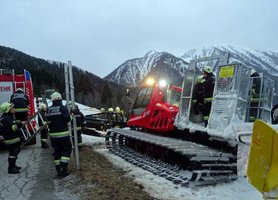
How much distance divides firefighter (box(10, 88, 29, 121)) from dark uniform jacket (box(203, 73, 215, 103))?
662 centimetres

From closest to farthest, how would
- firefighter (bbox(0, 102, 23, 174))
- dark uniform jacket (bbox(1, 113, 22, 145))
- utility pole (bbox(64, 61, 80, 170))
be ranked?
utility pole (bbox(64, 61, 80, 170)), firefighter (bbox(0, 102, 23, 174)), dark uniform jacket (bbox(1, 113, 22, 145))

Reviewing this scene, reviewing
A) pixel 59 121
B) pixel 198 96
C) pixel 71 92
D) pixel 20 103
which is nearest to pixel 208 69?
pixel 198 96

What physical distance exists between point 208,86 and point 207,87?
3 cm

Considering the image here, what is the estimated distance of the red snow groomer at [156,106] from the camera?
1101cm

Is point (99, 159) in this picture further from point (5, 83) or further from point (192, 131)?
point (5, 83)

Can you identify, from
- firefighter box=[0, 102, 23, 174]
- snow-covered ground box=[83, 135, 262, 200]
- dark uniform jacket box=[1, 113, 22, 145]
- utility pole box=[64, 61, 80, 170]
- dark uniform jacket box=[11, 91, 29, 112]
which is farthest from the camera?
dark uniform jacket box=[11, 91, 29, 112]

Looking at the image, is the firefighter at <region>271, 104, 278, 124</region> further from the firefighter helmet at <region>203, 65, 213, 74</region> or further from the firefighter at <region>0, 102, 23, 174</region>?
the firefighter at <region>0, 102, 23, 174</region>

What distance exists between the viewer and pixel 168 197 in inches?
263

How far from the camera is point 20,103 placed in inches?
507

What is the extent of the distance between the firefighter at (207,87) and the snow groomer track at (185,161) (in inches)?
36.2

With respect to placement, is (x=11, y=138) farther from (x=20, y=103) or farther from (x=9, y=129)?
(x=20, y=103)

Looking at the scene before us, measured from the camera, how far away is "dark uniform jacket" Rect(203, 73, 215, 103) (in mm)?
9305

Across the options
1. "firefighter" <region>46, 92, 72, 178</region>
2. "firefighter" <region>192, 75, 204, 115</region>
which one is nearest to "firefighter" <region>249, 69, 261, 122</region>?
"firefighter" <region>192, 75, 204, 115</region>

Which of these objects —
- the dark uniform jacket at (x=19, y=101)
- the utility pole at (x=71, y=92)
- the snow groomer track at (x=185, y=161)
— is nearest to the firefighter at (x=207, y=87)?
the snow groomer track at (x=185, y=161)
